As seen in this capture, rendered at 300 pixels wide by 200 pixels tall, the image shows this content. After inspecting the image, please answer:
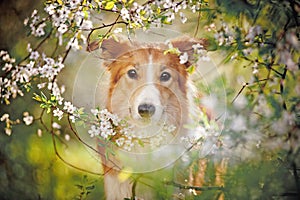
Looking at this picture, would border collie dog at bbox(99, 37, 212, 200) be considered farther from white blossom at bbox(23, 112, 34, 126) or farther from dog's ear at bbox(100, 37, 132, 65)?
white blossom at bbox(23, 112, 34, 126)

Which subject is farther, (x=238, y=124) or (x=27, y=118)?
(x=27, y=118)

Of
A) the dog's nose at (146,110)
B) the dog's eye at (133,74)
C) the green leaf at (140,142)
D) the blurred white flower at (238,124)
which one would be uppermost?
the dog's eye at (133,74)

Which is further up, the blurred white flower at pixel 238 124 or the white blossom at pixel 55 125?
the white blossom at pixel 55 125

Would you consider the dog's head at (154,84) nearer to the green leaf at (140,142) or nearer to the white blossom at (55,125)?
the green leaf at (140,142)

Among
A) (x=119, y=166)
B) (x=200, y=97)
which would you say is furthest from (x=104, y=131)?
(x=200, y=97)

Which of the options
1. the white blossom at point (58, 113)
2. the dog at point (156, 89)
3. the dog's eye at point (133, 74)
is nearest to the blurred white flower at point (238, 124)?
the dog at point (156, 89)

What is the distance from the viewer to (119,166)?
3.56 feet

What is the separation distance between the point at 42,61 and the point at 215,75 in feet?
1.16

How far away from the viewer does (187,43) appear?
3.42 ft

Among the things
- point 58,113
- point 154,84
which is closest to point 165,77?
point 154,84

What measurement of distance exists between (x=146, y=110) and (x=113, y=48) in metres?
0.14

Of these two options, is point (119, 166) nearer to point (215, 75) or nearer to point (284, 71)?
point (215, 75)

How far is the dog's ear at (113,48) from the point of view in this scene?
3.49ft

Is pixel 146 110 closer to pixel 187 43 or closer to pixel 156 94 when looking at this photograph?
pixel 156 94
